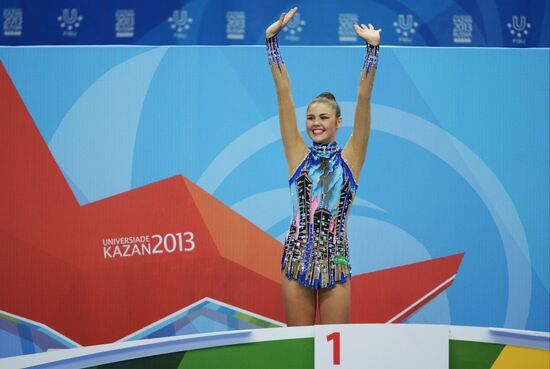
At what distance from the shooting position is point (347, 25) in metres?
4.23

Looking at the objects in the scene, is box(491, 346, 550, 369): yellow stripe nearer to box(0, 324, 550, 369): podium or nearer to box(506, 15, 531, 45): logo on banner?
box(0, 324, 550, 369): podium

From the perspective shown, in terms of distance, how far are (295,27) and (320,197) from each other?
1.53 metres

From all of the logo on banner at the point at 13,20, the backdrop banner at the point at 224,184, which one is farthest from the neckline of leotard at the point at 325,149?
the logo on banner at the point at 13,20

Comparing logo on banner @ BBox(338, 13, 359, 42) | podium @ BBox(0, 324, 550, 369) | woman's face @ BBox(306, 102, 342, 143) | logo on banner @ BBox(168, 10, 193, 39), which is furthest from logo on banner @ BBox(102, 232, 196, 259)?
podium @ BBox(0, 324, 550, 369)

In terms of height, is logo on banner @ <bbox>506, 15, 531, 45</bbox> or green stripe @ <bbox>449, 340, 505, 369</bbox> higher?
logo on banner @ <bbox>506, 15, 531, 45</bbox>

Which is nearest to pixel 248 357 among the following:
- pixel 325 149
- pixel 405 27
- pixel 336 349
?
pixel 336 349

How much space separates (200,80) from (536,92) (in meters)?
2.01

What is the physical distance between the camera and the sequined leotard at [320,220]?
9.95ft

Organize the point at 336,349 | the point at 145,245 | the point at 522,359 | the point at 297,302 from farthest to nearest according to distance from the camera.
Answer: the point at 145,245
the point at 297,302
the point at 336,349
the point at 522,359

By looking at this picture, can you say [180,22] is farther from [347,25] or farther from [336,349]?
[336,349]

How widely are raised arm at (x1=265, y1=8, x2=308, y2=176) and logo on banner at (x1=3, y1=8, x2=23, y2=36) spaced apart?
186 centimetres

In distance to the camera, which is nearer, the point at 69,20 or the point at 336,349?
the point at 336,349

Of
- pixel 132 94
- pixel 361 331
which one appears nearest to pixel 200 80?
pixel 132 94

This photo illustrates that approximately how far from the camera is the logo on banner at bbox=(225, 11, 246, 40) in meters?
4.21
